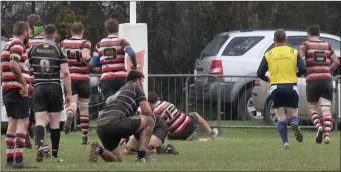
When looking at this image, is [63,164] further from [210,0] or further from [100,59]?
[210,0]

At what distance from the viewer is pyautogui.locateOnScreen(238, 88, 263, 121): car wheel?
20.5 metres

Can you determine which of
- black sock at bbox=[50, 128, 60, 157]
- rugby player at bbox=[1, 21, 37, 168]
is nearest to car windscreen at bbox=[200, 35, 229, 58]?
black sock at bbox=[50, 128, 60, 157]

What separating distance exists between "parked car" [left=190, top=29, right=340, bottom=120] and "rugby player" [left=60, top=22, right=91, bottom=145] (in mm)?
5244

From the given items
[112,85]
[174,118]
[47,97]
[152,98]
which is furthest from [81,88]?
[47,97]

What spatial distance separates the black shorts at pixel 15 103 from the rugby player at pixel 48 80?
27.2 inches

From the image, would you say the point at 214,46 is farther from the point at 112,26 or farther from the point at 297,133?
the point at 112,26

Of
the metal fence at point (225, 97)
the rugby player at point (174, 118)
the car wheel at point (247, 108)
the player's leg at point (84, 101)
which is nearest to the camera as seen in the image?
the rugby player at point (174, 118)

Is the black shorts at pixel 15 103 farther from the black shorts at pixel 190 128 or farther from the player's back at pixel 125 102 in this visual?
the black shorts at pixel 190 128

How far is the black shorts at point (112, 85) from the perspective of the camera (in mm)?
14336

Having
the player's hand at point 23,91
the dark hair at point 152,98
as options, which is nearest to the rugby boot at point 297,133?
the dark hair at point 152,98

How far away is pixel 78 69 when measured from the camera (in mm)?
15039

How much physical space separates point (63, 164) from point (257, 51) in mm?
10181

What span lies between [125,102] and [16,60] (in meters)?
1.50

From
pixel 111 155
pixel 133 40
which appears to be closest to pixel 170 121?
pixel 133 40
